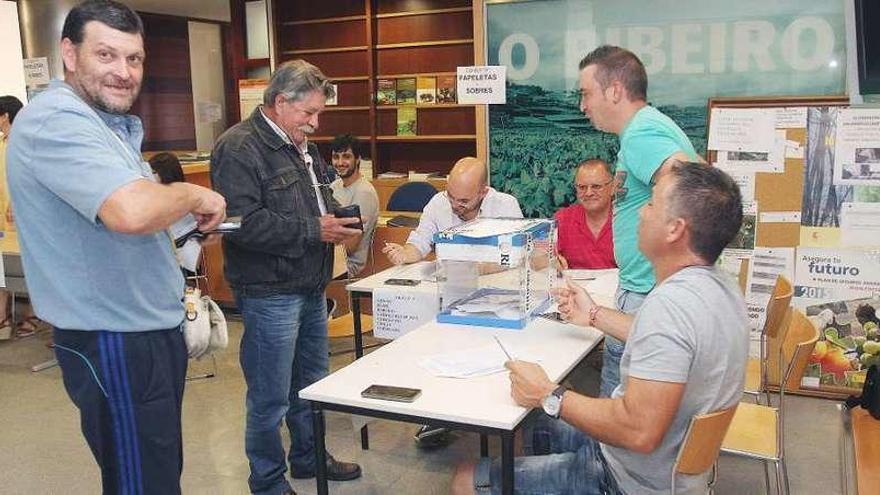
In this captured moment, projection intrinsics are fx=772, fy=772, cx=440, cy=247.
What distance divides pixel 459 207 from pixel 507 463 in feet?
5.71

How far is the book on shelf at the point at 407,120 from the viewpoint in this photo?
7.09 metres

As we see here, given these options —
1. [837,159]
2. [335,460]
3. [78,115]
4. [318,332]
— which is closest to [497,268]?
[318,332]

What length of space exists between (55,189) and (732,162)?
3.14 metres

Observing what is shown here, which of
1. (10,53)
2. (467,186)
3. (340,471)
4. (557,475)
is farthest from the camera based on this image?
(10,53)

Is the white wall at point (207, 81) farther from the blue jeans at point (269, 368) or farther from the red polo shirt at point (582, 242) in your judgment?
the blue jeans at point (269, 368)

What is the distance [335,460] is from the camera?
10.1 feet

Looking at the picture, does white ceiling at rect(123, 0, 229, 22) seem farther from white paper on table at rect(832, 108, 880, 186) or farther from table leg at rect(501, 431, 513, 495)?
table leg at rect(501, 431, 513, 495)

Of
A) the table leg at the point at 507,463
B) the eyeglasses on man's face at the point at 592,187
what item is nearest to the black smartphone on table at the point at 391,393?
the table leg at the point at 507,463

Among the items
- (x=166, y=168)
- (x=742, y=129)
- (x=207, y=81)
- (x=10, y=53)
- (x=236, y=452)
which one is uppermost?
(x=10, y=53)

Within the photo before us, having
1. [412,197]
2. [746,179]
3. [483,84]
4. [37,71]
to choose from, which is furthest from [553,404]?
[37,71]

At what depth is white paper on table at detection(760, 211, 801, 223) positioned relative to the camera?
3.72 m

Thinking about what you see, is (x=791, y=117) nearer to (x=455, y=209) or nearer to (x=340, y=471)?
(x=455, y=209)

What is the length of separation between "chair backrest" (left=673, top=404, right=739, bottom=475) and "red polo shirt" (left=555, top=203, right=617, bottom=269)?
6.69 ft

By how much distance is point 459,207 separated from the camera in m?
3.41
